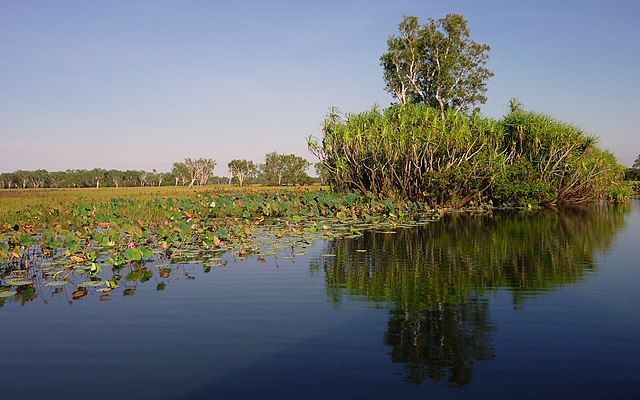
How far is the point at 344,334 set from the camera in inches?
241

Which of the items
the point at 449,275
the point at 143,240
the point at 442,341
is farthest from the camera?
the point at 143,240

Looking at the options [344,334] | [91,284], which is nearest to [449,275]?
[344,334]

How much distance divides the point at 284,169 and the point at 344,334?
11657 centimetres

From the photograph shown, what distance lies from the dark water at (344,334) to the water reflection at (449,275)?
4 centimetres

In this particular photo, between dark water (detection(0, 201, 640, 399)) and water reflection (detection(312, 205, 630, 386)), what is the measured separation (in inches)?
1.5

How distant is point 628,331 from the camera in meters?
6.06

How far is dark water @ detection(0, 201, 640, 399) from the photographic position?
468cm

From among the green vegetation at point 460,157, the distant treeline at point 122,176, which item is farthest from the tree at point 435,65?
the distant treeline at point 122,176

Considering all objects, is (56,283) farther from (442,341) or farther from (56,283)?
(442,341)

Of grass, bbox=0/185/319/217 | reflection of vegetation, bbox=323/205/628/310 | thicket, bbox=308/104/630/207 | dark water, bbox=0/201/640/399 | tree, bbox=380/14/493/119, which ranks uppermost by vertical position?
tree, bbox=380/14/493/119

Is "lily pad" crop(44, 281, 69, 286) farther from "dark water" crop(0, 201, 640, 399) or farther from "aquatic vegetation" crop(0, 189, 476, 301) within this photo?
"dark water" crop(0, 201, 640, 399)

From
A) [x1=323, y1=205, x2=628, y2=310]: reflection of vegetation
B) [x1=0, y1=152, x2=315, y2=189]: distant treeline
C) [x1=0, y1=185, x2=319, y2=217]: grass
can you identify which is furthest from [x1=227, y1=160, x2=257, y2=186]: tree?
[x1=323, y1=205, x2=628, y2=310]: reflection of vegetation

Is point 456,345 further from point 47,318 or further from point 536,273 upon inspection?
point 47,318

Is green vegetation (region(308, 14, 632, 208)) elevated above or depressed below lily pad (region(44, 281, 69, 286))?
above
